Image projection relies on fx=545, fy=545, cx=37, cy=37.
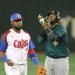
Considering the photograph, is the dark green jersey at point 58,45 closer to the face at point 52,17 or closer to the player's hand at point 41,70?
the face at point 52,17

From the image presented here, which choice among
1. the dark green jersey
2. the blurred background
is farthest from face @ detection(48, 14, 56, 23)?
the blurred background

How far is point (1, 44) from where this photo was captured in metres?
10.1

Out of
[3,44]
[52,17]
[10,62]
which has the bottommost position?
[10,62]

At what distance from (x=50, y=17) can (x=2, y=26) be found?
10986mm

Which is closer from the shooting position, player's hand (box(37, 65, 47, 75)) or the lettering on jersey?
the lettering on jersey

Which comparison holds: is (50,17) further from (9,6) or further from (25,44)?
(9,6)

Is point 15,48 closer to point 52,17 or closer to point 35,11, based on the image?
point 52,17

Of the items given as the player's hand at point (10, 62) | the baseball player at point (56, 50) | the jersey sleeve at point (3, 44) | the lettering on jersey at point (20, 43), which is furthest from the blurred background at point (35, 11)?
the player's hand at point (10, 62)

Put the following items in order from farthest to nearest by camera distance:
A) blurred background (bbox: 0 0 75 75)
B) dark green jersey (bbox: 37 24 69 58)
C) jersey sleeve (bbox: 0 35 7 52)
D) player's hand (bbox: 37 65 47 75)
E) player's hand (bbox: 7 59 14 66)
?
1. blurred background (bbox: 0 0 75 75)
2. dark green jersey (bbox: 37 24 69 58)
3. player's hand (bbox: 37 65 47 75)
4. jersey sleeve (bbox: 0 35 7 52)
5. player's hand (bbox: 7 59 14 66)

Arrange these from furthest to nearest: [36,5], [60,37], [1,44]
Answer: [36,5] < [60,37] < [1,44]

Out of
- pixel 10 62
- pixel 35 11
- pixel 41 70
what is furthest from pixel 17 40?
pixel 35 11

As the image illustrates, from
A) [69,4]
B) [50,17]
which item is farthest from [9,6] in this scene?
[50,17]

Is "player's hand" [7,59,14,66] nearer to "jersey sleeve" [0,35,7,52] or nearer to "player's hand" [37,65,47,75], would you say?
"jersey sleeve" [0,35,7,52]

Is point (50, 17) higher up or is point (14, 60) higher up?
point (50, 17)
